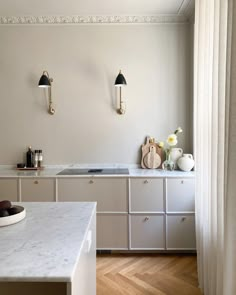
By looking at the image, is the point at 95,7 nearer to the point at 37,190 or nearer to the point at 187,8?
the point at 187,8

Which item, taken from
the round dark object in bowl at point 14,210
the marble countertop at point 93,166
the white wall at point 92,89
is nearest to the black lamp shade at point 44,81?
the white wall at point 92,89

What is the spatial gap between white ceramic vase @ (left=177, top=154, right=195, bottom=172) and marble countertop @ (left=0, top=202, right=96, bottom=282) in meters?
1.65

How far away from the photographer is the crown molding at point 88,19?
313 cm

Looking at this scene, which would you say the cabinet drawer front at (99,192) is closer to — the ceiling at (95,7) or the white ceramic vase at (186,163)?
the white ceramic vase at (186,163)

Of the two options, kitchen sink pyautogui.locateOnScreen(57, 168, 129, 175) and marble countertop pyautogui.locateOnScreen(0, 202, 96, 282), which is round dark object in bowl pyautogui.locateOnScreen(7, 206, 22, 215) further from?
kitchen sink pyautogui.locateOnScreen(57, 168, 129, 175)

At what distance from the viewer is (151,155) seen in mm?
3168

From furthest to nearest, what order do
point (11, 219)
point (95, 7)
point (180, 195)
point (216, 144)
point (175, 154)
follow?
1. point (175, 154)
2. point (95, 7)
3. point (180, 195)
4. point (216, 144)
5. point (11, 219)

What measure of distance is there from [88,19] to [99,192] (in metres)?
2.12

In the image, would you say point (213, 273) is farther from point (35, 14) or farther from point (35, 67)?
point (35, 14)

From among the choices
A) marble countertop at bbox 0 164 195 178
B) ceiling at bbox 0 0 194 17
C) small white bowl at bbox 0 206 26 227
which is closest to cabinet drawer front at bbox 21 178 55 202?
marble countertop at bbox 0 164 195 178

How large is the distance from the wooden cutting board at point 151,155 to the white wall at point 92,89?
0.09 meters

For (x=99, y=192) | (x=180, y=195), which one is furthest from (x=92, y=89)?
(x=180, y=195)

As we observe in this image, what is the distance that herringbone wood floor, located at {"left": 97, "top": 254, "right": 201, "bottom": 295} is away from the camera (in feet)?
7.14

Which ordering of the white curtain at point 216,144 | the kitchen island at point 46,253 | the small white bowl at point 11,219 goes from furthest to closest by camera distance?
the white curtain at point 216,144, the small white bowl at point 11,219, the kitchen island at point 46,253
